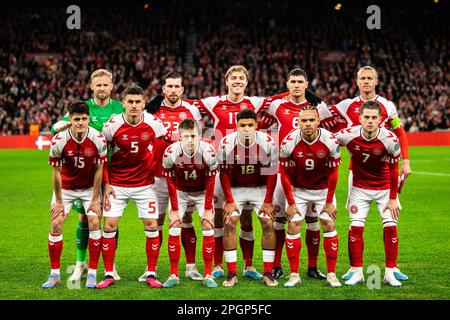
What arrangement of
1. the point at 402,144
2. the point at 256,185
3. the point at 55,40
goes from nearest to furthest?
1. the point at 256,185
2. the point at 402,144
3. the point at 55,40

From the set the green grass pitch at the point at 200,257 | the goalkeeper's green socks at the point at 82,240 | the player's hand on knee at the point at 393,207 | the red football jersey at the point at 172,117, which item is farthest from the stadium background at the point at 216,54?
the player's hand on knee at the point at 393,207

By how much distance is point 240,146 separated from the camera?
7086 mm

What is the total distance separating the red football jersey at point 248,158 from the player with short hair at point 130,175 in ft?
2.60

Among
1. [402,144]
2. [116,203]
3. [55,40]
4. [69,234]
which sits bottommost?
[69,234]

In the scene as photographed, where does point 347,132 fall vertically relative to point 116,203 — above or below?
above

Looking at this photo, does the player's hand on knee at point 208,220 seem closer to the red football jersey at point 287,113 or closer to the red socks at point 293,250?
the red socks at point 293,250

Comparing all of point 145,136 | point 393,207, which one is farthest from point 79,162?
point 393,207

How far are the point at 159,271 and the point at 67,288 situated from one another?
1.24 meters

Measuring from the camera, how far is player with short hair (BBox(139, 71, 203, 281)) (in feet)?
24.6

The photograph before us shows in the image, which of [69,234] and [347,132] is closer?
[347,132]

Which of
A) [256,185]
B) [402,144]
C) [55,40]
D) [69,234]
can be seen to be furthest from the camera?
[55,40]

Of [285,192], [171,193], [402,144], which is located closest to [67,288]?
[171,193]

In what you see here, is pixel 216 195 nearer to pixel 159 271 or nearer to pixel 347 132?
pixel 159 271

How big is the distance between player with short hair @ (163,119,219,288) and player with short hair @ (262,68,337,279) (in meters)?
0.88
